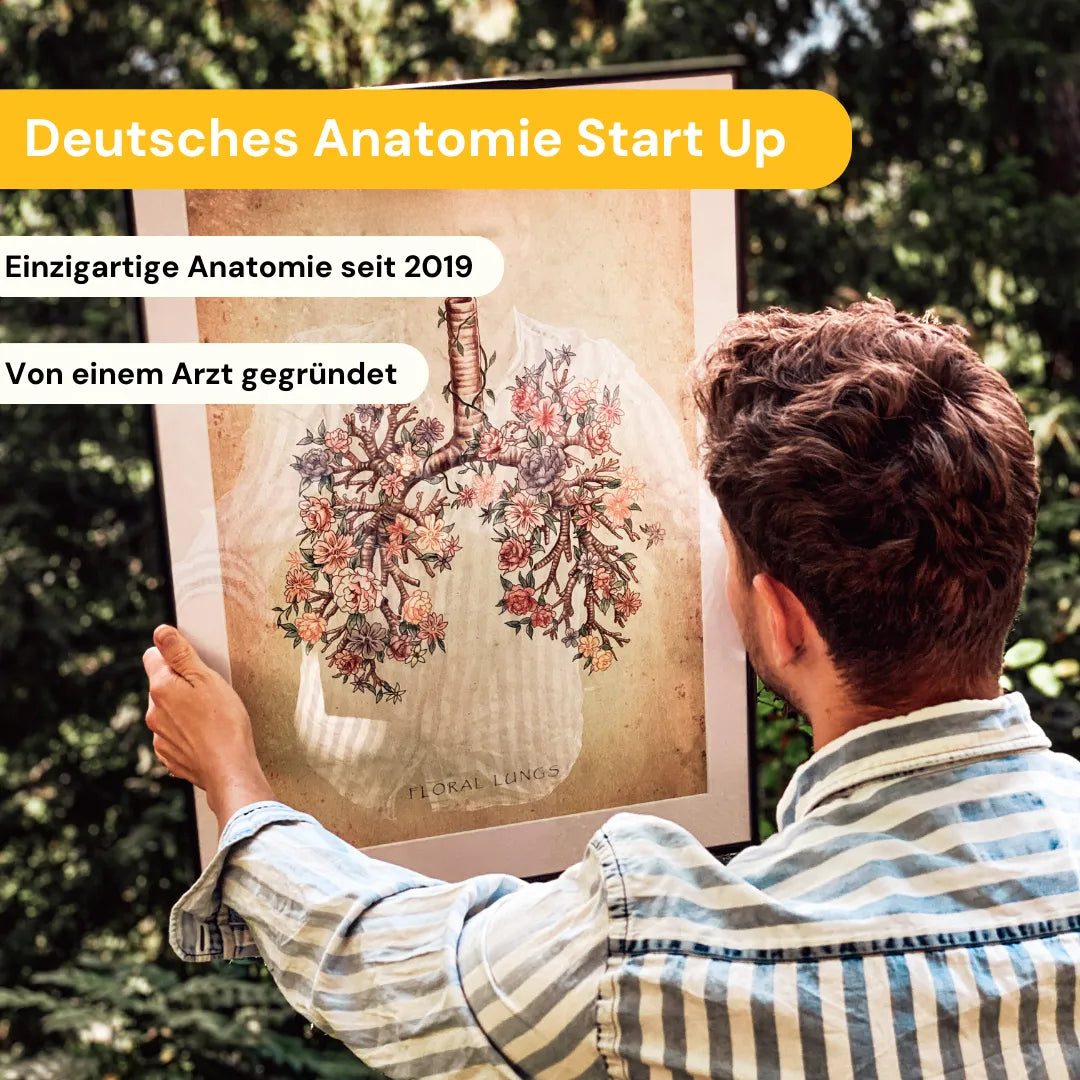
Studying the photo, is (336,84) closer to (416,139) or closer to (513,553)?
(416,139)

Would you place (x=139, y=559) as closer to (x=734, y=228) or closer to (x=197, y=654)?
(x=197, y=654)

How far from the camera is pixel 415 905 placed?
2.75 feet

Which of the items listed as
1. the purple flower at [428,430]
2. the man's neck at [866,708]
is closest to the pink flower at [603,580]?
the purple flower at [428,430]

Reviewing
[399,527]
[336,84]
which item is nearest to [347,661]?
[399,527]

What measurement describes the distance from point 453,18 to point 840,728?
7.83 ft

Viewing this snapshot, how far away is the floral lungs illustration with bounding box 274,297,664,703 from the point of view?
1094 millimetres

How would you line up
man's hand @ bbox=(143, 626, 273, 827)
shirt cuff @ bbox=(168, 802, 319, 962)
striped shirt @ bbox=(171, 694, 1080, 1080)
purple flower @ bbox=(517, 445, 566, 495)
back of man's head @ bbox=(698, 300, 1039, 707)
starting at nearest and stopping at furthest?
1. striped shirt @ bbox=(171, 694, 1080, 1080)
2. back of man's head @ bbox=(698, 300, 1039, 707)
3. shirt cuff @ bbox=(168, 802, 319, 962)
4. man's hand @ bbox=(143, 626, 273, 827)
5. purple flower @ bbox=(517, 445, 566, 495)

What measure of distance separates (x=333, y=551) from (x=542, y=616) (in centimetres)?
22

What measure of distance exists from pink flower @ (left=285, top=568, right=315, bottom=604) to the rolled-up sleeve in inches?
8.2

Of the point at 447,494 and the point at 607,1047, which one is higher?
the point at 447,494

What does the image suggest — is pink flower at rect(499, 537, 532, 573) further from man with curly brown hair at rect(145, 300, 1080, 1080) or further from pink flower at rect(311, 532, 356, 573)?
man with curly brown hair at rect(145, 300, 1080, 1080)

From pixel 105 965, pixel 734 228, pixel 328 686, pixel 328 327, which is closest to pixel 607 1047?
pixel 328 686

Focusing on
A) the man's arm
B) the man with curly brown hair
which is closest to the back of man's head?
the man with curly brown hair

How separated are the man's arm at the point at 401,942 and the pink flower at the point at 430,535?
0.26 meters
